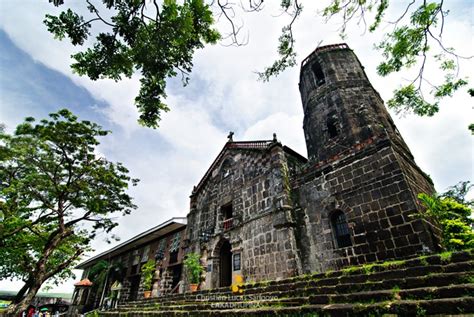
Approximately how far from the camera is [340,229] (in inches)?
321

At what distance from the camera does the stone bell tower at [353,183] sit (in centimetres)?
663

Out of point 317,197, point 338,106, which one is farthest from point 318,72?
point 317,197

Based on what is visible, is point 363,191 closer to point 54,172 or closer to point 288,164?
point 288,164

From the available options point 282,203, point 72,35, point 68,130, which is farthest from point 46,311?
point 72,35

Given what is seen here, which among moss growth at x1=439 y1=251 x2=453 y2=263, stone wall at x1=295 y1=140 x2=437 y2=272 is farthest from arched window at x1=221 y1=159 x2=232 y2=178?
moss growth at x1=439 y1=251 x2=453 y2=263

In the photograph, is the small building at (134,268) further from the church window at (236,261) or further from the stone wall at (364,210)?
the stone wall at (364,210)

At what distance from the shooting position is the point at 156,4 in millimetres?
3824

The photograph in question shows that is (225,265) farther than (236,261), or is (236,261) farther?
(225,265)

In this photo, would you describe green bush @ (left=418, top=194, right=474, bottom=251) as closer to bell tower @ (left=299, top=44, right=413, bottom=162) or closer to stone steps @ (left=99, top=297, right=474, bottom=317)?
bell tower @ (left=299, top=44, right=413, bottom=162)

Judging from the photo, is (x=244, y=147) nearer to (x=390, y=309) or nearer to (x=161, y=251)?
(x=390, y=309)

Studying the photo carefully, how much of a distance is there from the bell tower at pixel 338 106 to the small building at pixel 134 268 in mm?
11285

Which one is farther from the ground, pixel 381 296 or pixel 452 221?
→ pixel 452 221

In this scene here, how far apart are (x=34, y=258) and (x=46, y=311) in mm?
14790

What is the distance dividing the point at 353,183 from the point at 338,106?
4203 mm
